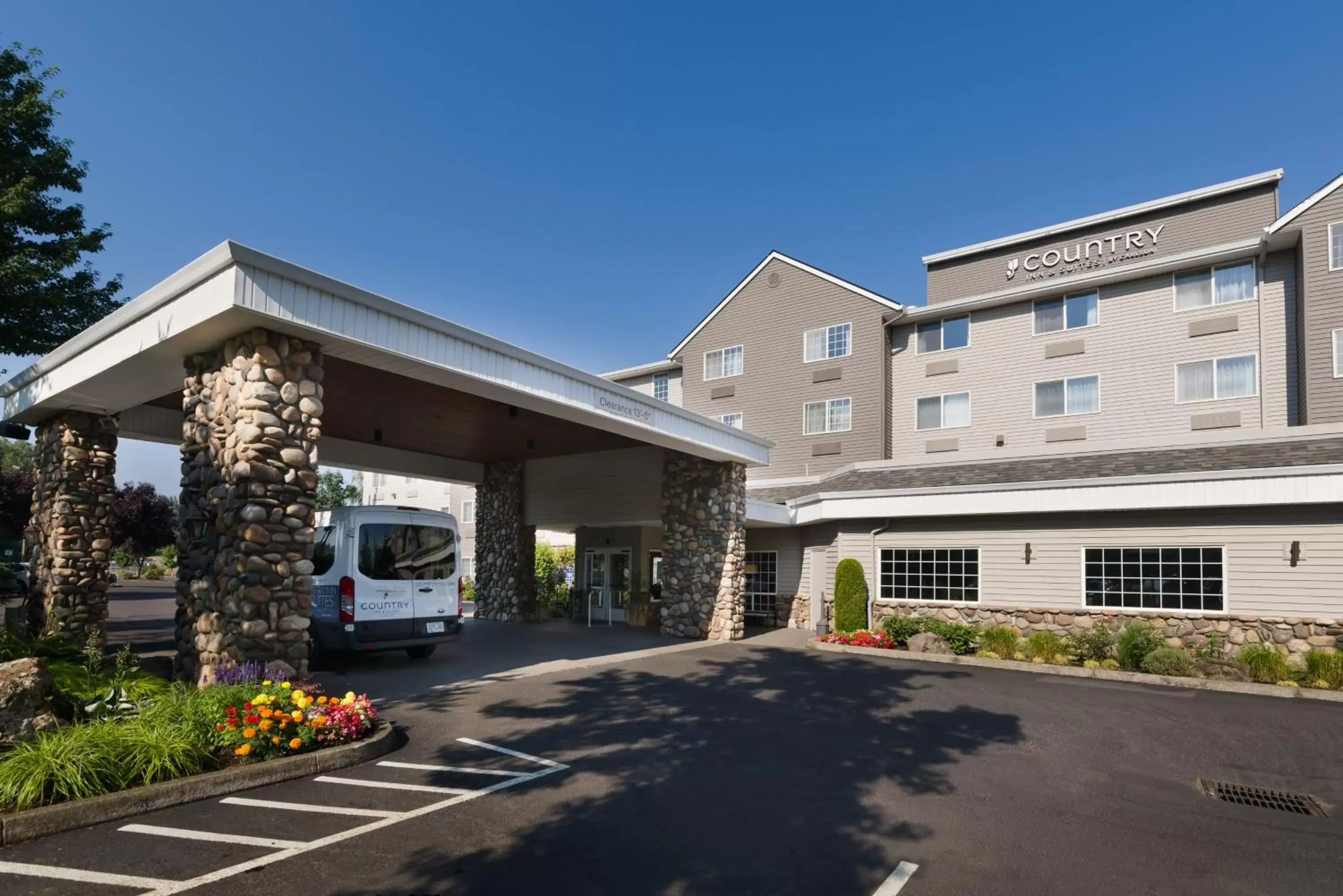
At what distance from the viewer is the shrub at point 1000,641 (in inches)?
550

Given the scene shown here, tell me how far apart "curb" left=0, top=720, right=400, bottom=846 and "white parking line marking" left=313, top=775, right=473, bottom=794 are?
229 millimetres

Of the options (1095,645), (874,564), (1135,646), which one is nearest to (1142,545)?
(1095,645)

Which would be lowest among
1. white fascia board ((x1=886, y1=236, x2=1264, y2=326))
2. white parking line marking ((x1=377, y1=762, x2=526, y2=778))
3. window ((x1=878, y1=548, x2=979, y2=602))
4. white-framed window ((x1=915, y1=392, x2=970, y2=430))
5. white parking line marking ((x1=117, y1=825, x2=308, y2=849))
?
white parking line marking ((x1=377, y1=762, x2=526, y2=778))

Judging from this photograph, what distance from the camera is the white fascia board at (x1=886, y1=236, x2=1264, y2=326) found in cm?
1927

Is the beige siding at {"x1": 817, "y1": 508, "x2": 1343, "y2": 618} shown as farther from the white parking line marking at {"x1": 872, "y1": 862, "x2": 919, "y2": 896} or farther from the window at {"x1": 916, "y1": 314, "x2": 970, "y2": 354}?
the white parking line marking at {"x1": 872, "y1": 862, "x2": 919, "y2": 896}

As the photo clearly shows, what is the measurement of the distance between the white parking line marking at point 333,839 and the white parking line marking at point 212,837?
10 centimetres

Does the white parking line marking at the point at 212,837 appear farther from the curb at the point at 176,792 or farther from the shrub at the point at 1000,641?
the shrub at the point at 1000,641

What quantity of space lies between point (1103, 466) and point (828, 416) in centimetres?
1018

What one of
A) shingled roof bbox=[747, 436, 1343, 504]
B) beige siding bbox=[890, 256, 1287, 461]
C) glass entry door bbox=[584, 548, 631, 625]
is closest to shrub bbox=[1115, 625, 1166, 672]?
shingled roof bbox=[747, 436, 1343, 504]

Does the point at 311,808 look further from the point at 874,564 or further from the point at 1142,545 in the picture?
the point at 1142,545

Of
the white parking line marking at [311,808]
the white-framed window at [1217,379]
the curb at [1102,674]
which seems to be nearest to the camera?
the white parking line marking at [311,808]

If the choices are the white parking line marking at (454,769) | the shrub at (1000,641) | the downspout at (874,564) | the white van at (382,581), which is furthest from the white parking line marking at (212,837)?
the downspout at (874,564)

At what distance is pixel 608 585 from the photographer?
20781 mm

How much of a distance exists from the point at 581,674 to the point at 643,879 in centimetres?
716
